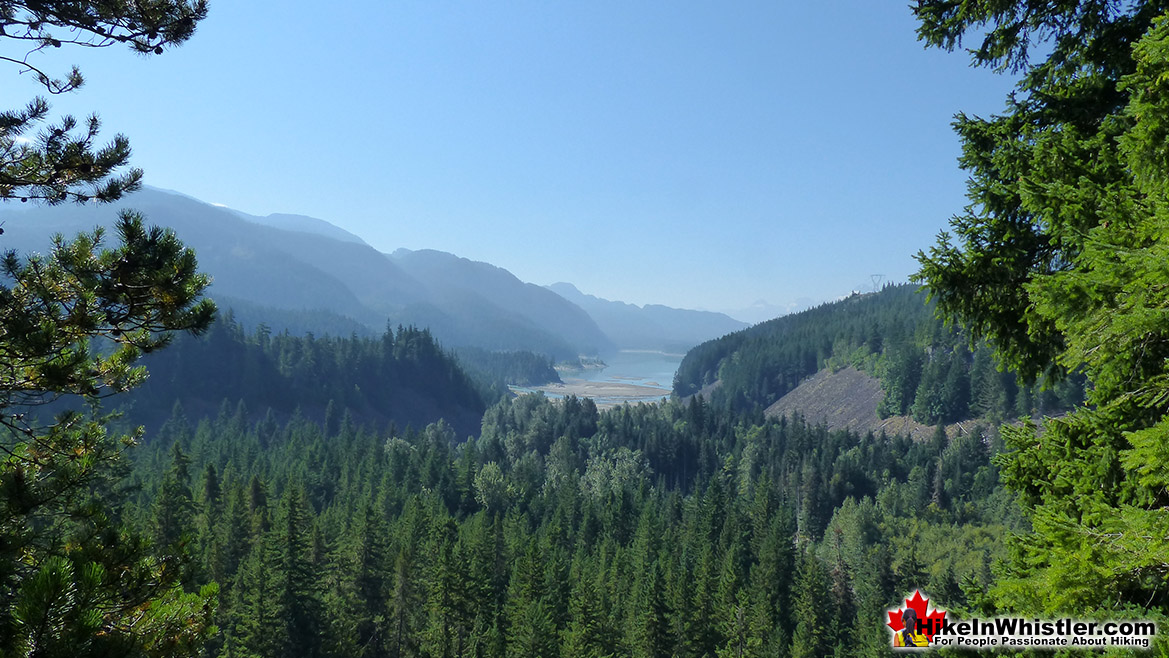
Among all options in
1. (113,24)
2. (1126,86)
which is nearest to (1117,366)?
(1126,86)

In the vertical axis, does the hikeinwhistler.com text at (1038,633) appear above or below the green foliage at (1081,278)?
below

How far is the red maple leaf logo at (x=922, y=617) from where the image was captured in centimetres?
852

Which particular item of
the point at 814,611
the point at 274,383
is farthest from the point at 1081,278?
the point at 274,383

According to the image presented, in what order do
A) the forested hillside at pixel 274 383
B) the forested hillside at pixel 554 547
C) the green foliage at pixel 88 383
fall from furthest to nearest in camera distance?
the forested hillside at pixel 274 383 → the forested hillside at pixel 554 547 → the green foliage at pixel 88 383

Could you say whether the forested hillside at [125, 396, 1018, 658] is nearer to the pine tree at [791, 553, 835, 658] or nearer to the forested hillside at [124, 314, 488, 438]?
the pine tree at [791, 553, 835, 658]

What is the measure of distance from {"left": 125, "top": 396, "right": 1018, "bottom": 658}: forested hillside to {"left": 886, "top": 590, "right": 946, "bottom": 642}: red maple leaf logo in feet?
1.76

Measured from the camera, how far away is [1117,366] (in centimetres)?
666

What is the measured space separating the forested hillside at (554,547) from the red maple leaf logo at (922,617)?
0.54m

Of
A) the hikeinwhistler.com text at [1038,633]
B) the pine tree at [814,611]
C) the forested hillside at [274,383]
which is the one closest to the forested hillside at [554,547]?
the pine tree at [814,611]

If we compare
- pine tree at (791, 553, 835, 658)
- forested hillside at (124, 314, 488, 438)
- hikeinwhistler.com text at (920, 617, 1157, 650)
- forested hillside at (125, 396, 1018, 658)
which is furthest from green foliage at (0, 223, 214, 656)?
forested hillside at (124, 314, 488, 438)

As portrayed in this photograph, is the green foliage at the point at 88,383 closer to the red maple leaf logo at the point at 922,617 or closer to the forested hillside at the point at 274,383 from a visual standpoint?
the red maple leaf logo at the point at 922,617

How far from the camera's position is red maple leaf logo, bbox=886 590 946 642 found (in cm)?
852

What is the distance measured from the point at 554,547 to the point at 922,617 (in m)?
53.8

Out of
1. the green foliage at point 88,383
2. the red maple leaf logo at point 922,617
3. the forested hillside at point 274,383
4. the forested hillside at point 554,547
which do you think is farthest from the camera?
the forested hillside at point 274,383
